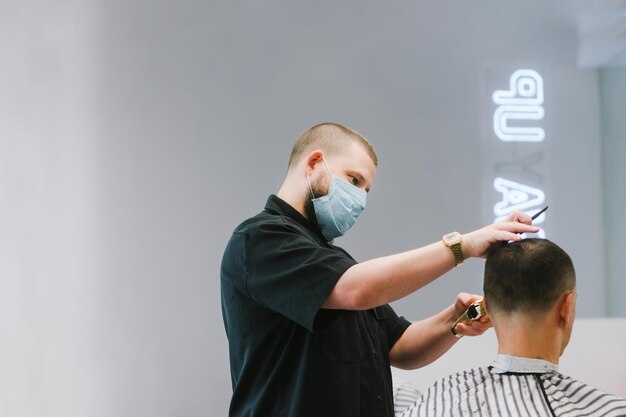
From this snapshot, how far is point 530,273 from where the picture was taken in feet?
6.07

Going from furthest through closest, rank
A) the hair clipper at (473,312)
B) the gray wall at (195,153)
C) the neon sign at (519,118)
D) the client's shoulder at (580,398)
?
the neon sign at (519,118) → the gray wall at (195,153) → the hair clipper at (473,312) → the client's shoulder at (580,398)

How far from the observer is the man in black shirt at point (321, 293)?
1604mm

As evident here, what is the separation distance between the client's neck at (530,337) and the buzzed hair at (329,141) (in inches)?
21.2

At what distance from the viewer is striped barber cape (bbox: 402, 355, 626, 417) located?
1.82 m

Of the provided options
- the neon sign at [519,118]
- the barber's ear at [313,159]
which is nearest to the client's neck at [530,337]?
the barber's ear at [313,159]

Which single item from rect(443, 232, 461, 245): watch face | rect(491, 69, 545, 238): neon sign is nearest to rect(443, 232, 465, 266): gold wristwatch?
rect(443, 232, 461, 245): watch face

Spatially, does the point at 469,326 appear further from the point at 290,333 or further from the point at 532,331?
the point at 290,333

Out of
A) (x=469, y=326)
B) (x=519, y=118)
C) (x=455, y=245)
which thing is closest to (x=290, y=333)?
(x=455, y=245)

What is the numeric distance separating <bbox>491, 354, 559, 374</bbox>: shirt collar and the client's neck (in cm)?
1

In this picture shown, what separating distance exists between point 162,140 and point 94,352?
1.14 metres

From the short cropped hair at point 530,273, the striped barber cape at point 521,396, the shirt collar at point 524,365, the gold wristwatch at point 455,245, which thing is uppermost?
the gold wristwatch at point 455,245

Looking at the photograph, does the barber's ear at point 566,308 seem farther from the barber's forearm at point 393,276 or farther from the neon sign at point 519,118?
the neon sign at point 519,118

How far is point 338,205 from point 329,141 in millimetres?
180

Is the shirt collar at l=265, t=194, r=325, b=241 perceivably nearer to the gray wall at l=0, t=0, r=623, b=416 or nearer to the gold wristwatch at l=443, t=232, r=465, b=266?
the gold wristwatch at l=443, t=232, r=465, b=266
